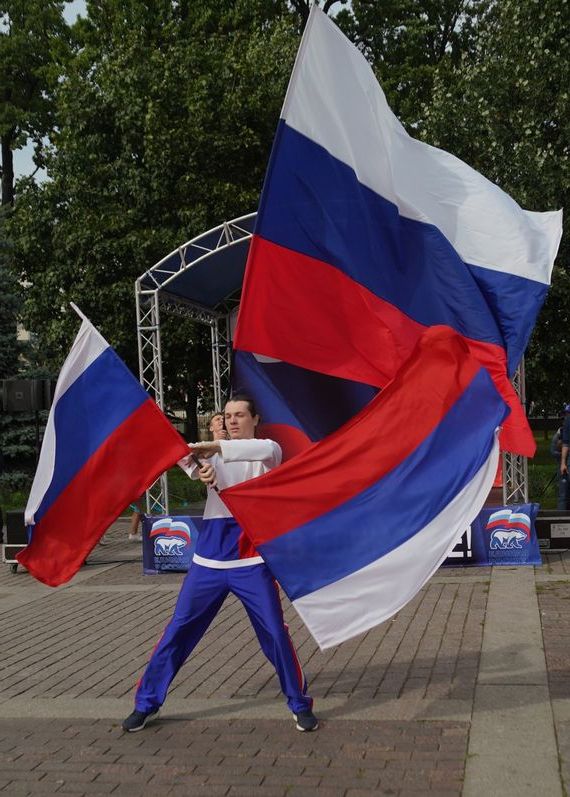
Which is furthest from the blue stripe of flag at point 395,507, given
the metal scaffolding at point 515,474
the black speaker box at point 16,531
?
the black speaker box at point 16,531

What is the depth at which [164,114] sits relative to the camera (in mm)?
24141

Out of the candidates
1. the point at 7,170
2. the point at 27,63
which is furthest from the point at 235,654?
the point at 7,170

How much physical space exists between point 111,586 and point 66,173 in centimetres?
1633

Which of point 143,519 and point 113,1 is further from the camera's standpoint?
point 113,1

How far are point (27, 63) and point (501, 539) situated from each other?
29108 millimetres

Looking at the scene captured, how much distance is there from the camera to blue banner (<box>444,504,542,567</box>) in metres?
12.1

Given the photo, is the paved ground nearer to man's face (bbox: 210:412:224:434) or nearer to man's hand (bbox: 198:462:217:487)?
man's hand (bbox: 198:462:217:487)

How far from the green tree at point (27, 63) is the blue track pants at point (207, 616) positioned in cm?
3006

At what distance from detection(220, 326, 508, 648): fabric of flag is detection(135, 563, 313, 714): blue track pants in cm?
38

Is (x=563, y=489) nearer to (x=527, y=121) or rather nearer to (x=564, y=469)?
(x=564, y=469)

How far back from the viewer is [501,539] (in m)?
12.2

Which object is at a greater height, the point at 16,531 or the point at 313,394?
the point at 313,394

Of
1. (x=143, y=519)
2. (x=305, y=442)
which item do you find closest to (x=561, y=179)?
(x=143, y=519)

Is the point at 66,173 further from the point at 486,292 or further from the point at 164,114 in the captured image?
the point at 486,292
